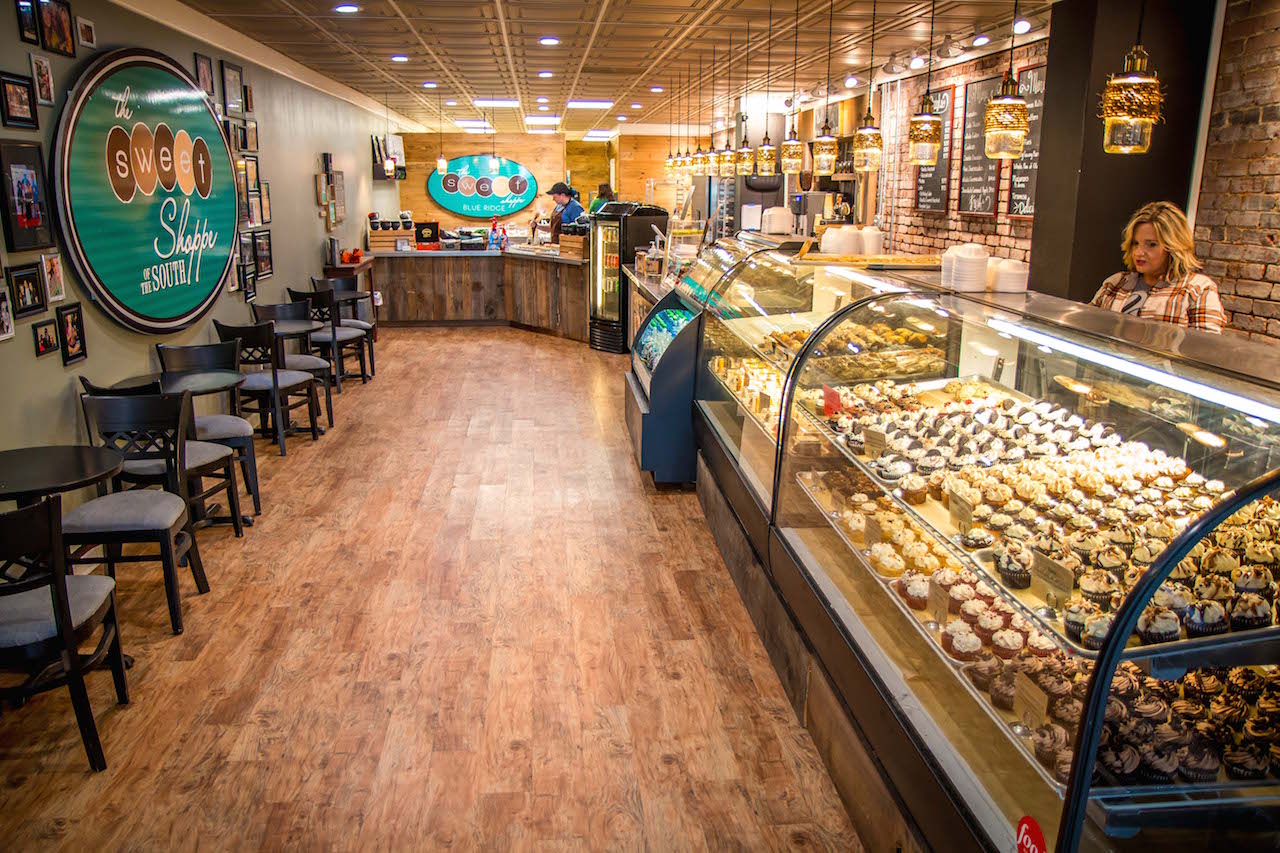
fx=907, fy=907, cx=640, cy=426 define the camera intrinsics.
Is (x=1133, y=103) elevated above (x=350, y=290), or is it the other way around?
(x=1133, y=103)

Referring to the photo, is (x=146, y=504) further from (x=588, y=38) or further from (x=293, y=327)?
(x=588, y=38)

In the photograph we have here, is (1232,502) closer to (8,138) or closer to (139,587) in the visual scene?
(139,587)

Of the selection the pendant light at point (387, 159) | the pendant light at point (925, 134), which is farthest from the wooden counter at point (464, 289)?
the pendant light at point (925, 134)

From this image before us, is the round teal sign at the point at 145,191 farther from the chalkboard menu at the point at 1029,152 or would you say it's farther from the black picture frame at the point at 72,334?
the chalkboard menu at the point at 1029,152

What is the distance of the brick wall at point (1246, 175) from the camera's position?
460cm

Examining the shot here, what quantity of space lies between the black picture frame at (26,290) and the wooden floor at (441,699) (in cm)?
136

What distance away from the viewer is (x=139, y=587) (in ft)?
14.4

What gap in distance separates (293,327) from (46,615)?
4376 mm

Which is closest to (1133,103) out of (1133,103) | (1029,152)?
(1133,103)

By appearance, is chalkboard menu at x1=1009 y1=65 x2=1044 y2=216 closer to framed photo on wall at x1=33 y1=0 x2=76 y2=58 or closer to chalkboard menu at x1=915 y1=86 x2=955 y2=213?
chalkboard menu at x1=915 y1=86 x2=955 y2=213

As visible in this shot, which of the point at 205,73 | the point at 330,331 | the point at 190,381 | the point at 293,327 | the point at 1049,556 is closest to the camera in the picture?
the point at 1049,556

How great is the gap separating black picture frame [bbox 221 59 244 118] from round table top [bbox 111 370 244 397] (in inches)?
112

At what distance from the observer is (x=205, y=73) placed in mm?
6547

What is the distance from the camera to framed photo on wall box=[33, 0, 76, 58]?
438 centimetres
